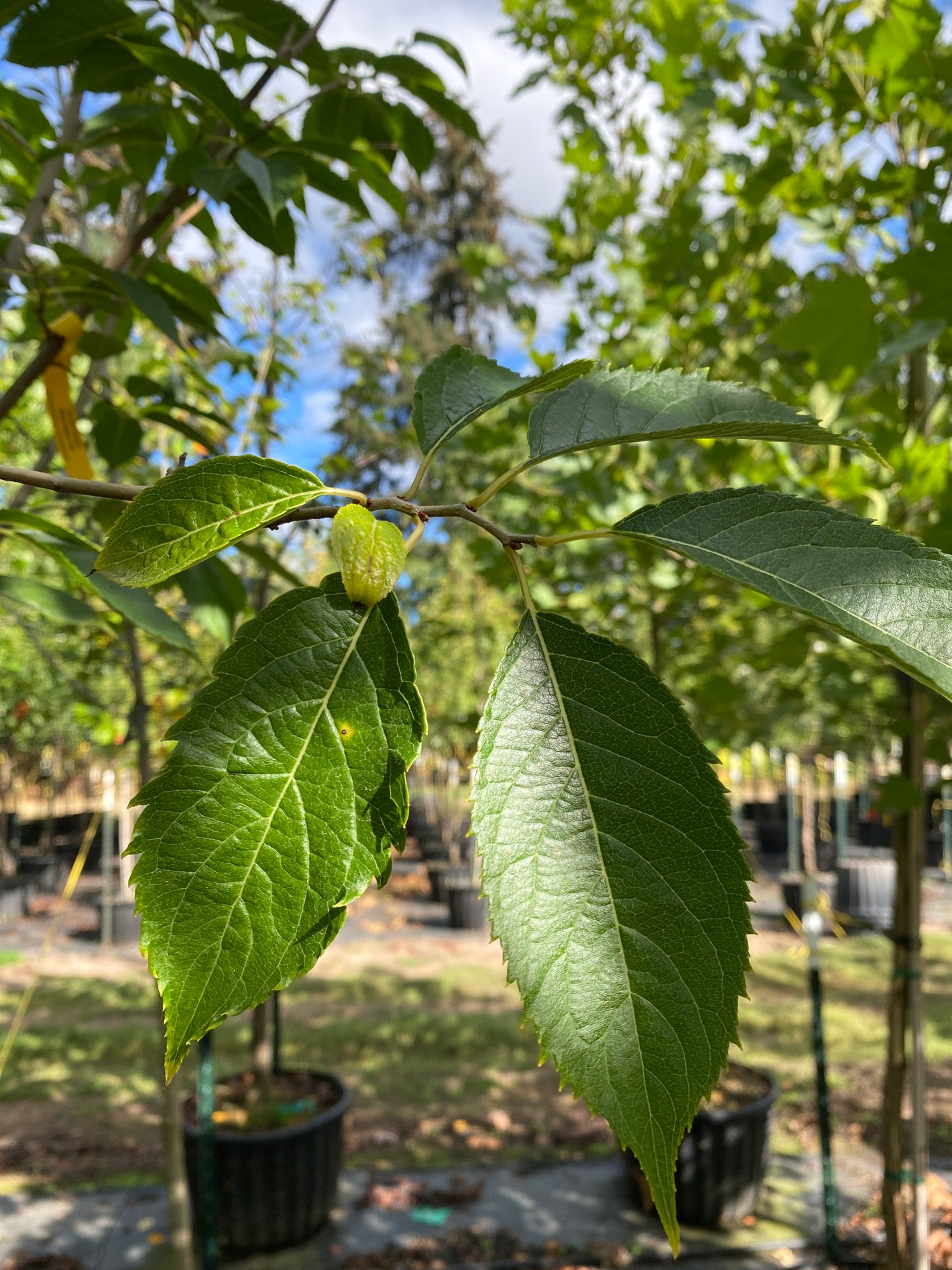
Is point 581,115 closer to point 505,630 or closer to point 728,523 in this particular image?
point 728,523

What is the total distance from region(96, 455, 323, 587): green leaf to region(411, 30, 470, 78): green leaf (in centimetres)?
99

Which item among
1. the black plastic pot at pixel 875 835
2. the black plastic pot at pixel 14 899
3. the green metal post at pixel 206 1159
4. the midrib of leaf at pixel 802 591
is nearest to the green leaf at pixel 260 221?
the midrib of leaf at pixel 802 591

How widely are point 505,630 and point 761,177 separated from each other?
543cm

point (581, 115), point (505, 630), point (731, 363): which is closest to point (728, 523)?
point (731, 363)

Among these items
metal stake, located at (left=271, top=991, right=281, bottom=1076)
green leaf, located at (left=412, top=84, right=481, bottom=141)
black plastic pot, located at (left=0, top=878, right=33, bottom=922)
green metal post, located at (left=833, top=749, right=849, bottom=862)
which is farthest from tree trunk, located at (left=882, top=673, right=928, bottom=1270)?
black plastic pot, located at (left=0, top=878, right=33, bottom=922)

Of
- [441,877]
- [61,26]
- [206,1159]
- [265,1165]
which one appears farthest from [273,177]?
[441,877]

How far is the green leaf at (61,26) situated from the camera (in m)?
0.84

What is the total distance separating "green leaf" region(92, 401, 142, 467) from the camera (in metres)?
1.22

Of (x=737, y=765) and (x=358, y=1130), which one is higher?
(x=737, y=765)

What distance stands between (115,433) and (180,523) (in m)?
0.97

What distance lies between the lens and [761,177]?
174 centimetres

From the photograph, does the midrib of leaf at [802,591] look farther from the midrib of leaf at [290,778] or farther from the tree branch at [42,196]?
the tree branch at [42,196]

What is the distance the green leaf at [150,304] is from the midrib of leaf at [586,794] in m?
0.61

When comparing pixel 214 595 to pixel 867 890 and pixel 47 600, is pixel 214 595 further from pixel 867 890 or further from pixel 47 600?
pixel 867 890
